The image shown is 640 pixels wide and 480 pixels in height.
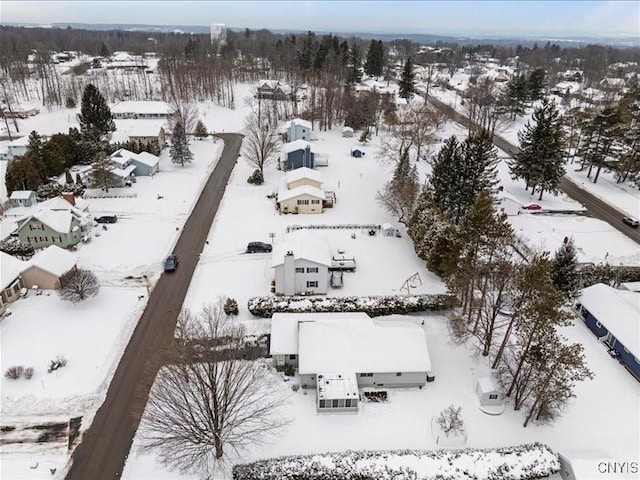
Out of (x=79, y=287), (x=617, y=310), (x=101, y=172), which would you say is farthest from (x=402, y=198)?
(x=101, y=172)

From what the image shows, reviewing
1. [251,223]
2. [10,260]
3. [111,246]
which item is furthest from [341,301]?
[10,260]

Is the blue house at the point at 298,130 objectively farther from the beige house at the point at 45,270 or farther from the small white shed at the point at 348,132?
the beige house at the point at 45,270

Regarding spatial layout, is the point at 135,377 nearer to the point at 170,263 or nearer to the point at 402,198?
the point at 170,263

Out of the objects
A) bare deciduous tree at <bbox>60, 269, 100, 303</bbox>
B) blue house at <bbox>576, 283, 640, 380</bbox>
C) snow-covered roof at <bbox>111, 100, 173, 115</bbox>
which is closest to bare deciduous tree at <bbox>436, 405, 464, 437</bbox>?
blue house at <bbox>576, 283, 640, 380</bbox>

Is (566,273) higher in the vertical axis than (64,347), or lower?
higher

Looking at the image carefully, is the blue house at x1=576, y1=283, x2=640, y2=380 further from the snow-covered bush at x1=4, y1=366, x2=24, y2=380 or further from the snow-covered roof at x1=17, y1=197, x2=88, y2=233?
the snow-covered roof at x1=17, y1=197, x2=88, y2=233
